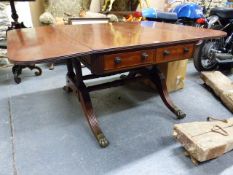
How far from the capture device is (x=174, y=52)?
4.77 ft

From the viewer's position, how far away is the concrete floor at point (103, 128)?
135 cm

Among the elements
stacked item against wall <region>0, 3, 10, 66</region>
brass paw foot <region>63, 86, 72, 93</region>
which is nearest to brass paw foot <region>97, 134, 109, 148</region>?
brass paw foot <region>63, 86, 72, 93</region>

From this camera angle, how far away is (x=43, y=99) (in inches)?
83.3

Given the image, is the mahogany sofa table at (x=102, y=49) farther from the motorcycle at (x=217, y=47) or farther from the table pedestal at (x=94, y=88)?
the motorcycle at (x=217, y=47)

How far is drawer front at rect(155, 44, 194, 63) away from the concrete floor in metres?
0.60

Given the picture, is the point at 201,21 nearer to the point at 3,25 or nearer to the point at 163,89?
the point at 163,89

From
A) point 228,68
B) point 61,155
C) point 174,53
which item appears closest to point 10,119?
point 61,155

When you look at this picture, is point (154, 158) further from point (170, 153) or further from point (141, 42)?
point (141, 42)

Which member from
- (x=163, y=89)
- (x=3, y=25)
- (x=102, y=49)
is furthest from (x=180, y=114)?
(x=3, y=25)

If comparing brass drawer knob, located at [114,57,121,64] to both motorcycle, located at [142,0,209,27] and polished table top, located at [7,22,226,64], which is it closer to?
polished table top, located at [7,22,226,64]

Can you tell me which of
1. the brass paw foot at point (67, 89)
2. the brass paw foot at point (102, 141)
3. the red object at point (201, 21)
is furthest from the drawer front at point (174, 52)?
the red object at point (201, 21)

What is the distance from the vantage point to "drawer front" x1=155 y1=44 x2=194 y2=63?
1.40 meters

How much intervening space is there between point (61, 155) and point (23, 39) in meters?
0.80

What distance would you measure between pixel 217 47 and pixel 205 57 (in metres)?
0.21
